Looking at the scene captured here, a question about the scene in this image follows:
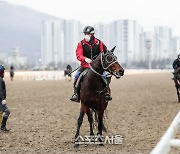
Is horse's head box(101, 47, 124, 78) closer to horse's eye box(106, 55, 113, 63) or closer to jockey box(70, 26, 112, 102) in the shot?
horse's eye box(106, 55, 113, 63)

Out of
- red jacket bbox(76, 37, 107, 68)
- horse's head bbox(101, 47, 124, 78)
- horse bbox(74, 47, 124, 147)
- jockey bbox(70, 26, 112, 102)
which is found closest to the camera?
horse's head bbox(101, 47, 124, 78)

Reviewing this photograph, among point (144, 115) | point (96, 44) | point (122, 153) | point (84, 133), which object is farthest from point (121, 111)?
point (122, 153)

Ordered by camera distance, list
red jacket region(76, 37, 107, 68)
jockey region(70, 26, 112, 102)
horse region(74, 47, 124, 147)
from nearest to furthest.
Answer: horse region(74, 47, 124, 147)
red jacket region(76, 37, 107, 68)
jockey region(70, 26, 112, 102)

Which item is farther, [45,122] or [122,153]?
[45,122]

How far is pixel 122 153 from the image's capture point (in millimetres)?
7598

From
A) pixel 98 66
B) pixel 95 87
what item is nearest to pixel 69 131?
pixel 95 87

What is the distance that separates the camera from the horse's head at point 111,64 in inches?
312

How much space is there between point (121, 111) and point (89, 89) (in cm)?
730

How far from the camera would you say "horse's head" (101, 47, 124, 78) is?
7916mm

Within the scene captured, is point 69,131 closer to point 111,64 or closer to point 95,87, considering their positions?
point 95,87

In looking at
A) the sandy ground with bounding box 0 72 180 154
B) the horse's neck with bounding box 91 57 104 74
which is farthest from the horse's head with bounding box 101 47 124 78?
the sandy ground with bounding box 0 72 180 154

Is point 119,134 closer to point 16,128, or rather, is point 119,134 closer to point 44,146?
point 44,146

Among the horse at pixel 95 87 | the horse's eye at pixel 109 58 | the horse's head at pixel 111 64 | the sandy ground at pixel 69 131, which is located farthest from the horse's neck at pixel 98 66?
the sandy ground at pixel 69 131

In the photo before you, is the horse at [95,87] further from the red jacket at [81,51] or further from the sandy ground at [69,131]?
the sandy ground at [69,131]
